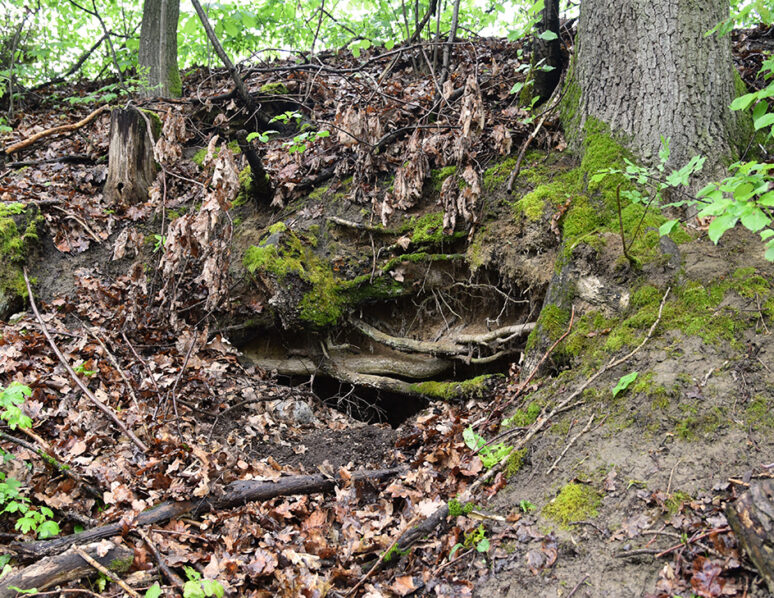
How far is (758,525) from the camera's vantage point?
2.05m

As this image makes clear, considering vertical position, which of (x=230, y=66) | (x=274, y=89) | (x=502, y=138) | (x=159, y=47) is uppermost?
(x=159, y=47)

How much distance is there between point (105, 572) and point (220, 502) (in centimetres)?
84

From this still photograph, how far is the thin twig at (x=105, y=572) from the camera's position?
2.74 metres

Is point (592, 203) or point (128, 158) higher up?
point (128, 158)

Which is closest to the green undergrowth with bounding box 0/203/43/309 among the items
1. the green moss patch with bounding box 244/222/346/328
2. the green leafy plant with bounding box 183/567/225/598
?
the green moss patch with bounding box 244/222/346/328

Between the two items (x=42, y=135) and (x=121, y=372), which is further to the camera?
(x=42, y=135)

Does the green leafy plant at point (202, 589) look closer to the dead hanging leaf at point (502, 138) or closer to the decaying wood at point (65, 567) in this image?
the decaying wood at point (65, 567)

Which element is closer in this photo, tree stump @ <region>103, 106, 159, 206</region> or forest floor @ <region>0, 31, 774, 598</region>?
forest floor @ <region>0, 31, 774, 598</region>

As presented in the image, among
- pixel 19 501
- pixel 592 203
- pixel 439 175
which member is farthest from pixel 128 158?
pixel 592 203

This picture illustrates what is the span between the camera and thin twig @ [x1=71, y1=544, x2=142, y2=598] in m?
2.74

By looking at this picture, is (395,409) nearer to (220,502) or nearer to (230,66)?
(220,502)

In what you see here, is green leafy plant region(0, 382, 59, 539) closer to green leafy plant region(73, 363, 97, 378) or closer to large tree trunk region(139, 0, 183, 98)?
green leafy plant region(73, 363, 97, 378)

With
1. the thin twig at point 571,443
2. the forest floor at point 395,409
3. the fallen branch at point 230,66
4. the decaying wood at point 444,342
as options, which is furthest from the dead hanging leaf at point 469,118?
the thin twig at point 571,443

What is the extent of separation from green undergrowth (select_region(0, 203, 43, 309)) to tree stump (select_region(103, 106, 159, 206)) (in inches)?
44.0
